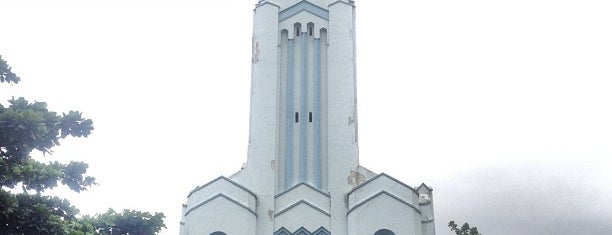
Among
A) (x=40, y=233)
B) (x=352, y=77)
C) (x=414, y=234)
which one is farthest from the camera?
(x=352, y=77)

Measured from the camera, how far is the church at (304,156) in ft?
71.0

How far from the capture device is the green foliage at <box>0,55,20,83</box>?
43.8 ft

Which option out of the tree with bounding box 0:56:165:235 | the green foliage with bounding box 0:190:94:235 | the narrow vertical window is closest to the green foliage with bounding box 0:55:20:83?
the tree with bounding box 0:56:165:235

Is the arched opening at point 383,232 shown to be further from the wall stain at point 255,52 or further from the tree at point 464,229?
the tree at point 464,229

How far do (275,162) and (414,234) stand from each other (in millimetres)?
6111

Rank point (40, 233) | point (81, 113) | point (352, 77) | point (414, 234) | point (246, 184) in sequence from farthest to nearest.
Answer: point (352, 77), point (246, 184), point (414, 234), point (81, 113), point (40, 233)

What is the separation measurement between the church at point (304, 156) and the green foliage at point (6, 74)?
9613 millimetres

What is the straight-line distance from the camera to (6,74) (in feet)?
44.1

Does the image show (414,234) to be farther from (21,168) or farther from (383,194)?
(21,168)

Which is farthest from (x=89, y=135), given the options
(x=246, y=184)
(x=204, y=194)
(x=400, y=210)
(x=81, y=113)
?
(x=400, y=210)

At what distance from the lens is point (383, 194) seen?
71.5 ft

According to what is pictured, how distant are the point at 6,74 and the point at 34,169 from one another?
2285 millimetres

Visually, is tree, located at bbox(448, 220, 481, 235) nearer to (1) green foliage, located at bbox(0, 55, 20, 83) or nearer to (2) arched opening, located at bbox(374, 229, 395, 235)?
(2) arched opening, located at bbox(374, 229, 395, 235)

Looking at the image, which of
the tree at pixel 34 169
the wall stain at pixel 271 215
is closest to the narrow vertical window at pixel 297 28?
the wall stain at pixel 271 215
